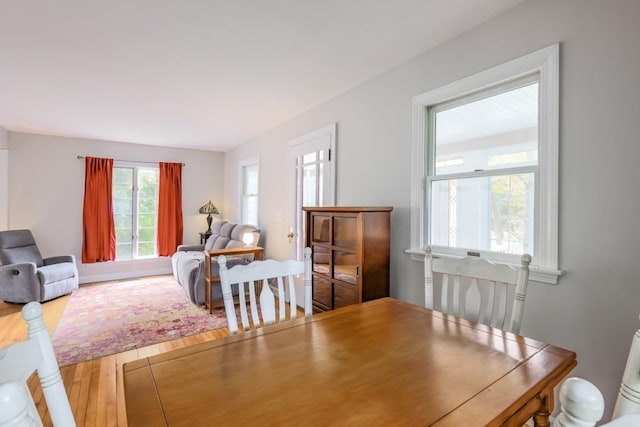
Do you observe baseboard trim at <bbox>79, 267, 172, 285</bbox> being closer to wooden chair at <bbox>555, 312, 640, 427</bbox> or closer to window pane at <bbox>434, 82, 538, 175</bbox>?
window pane at <bbox>434, 82, 538, 175</bbox>

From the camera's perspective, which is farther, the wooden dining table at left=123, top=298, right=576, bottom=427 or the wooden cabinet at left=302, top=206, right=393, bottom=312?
the wooden cabinet at left=302, top=206, right=393, bottom=312

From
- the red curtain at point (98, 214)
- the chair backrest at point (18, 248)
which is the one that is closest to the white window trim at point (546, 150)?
the chair backrest at point (18, 248)

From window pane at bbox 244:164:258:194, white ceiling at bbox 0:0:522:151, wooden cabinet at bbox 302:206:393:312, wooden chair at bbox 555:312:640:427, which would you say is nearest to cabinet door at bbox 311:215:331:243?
wooden cabinet at bbox 302:206:393:312

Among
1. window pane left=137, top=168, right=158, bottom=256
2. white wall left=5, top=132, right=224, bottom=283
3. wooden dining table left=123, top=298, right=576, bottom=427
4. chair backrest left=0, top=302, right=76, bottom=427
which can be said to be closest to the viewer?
chair backrest left=0, top=302, right=76, bottom=427

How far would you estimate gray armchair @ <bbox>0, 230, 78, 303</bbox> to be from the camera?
13.5 feet

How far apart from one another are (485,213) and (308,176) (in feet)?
7.29

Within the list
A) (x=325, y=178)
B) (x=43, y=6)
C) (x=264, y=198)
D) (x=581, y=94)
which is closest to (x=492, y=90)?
(x=581, y=94)

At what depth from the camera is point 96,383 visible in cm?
239

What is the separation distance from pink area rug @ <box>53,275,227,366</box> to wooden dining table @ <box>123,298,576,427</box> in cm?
253

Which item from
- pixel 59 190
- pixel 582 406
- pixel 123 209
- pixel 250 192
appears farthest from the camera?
pixel 123 209

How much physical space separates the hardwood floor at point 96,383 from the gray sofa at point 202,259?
94 centimetres

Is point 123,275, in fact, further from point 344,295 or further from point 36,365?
point 36,365

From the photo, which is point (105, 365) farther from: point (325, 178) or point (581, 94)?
point (581, 94)

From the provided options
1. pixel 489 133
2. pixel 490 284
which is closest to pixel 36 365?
pixel 490 284
